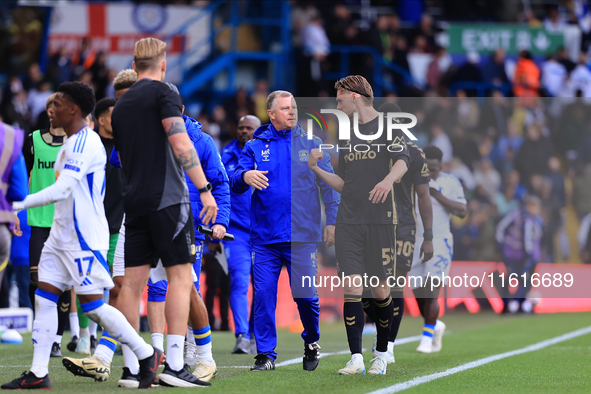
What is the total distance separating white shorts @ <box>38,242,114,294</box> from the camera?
5395 mm

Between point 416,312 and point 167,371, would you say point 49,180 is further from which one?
point 416,312

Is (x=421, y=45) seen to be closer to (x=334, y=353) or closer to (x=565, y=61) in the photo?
(x=565, y=61)

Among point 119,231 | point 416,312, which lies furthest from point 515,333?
point 119,231

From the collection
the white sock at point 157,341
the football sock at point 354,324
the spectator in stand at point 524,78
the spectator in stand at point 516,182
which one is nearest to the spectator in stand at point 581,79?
the spectator in stand at point 524,78

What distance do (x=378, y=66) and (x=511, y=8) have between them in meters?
5.44

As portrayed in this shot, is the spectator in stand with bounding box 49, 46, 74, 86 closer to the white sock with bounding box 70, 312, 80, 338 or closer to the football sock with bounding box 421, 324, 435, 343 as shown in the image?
the white sock with bounding box 70, 312, 80, 338

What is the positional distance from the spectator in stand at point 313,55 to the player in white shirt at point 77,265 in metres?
13.0

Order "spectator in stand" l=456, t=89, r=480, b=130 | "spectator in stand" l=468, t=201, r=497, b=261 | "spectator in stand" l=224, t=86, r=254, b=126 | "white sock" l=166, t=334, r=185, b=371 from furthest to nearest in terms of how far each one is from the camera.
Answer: "spectator in stand" l=456, t=89, r=480, b=130 < "spectator in stand" l=224, t=86, r=254, b=126 < "spectator in stand" l=468, t=201, r=497, b=261 < "white sock" l=166, t=334, r=185, b=371

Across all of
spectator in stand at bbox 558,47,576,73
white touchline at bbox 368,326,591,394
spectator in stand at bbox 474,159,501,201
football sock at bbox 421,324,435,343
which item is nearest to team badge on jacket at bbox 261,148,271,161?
white touchline at bbox 368,326,591,394

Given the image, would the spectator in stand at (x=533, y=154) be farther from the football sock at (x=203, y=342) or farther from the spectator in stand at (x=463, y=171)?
the football sock at (x=203, y=342)

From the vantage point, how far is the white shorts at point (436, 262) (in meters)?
8.52

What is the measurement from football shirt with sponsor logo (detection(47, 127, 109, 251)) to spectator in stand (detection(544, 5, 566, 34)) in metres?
18.1

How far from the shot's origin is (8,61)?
61.4 ft

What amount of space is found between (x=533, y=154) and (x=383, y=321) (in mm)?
12243
